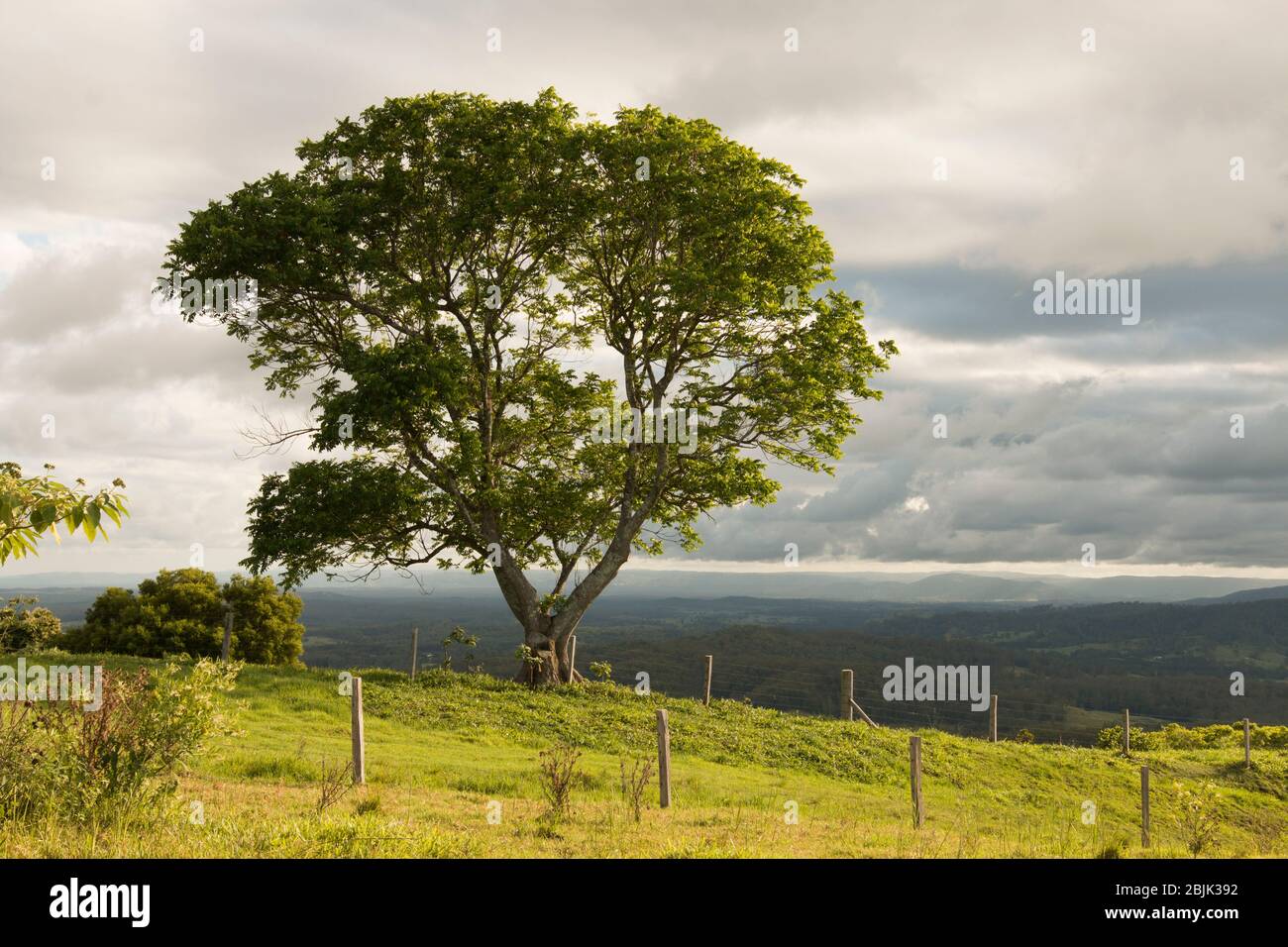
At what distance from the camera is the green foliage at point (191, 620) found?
4338cm

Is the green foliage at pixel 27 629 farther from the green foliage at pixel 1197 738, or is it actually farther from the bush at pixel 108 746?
the green foliage at pixel 1197 738

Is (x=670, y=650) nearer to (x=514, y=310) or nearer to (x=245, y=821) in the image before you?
(x=514, y=310)

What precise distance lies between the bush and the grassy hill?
0.41 meters

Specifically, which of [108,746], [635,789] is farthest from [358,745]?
[108,746]

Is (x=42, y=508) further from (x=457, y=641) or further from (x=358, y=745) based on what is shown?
(x=457, y=641)

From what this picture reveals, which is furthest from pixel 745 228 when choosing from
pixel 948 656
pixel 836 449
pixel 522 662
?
pixel 948 656

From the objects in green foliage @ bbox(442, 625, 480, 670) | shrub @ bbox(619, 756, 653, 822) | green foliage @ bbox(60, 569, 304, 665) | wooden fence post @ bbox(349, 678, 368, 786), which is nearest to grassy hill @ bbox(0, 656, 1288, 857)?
shrub @ bbox(619, 756, 653, 822)

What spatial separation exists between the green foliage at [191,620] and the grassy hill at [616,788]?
558 inches

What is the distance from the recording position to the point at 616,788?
19.9 metres

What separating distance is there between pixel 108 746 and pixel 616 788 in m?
10.9

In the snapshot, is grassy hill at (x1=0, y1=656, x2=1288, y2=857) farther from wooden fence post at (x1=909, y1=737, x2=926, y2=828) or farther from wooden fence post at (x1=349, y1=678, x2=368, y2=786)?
wooden fence post at (x1=349, y1=678, x2=368, y2=786)

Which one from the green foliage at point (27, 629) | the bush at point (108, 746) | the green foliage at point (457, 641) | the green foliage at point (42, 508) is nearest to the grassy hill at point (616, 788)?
the bush at point (108, 746)

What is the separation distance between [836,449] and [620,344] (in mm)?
8489

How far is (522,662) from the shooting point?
3341cm
